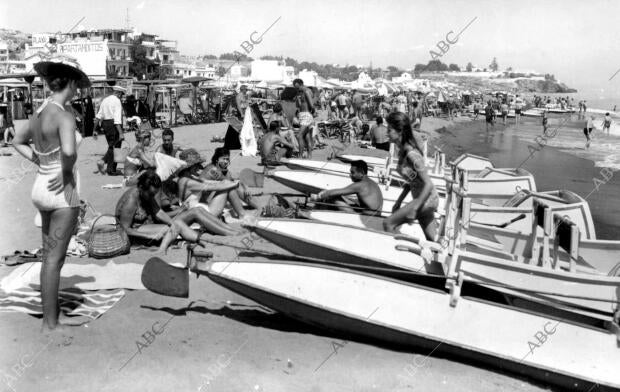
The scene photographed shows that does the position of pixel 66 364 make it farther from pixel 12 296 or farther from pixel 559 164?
pixel 559 164

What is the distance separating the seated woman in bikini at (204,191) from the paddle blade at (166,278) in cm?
281

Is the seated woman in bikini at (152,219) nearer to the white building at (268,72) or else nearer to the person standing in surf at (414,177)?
the person standing in surf at (414,177)

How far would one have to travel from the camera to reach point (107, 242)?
247 inches

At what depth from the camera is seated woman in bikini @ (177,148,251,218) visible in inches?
291

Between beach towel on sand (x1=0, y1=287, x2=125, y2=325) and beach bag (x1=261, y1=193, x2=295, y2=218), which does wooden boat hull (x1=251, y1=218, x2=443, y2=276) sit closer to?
beach bag (x1=261, y1=193, x2=295, y2=218)

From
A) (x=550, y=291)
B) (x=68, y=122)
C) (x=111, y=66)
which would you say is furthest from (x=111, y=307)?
(x=111, y=66)

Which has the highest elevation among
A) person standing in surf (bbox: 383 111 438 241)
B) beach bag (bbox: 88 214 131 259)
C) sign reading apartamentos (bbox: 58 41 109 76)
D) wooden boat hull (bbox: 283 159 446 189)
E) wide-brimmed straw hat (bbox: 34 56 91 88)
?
sign reading apartamentos (bbox: 58 41 109 76)

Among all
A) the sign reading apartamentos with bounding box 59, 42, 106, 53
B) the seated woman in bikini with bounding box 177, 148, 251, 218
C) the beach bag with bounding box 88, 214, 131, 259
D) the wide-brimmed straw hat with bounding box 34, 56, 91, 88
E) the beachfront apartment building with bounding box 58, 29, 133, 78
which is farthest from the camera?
the beachfront apartment building with bounding box 58, 29, 133, 78

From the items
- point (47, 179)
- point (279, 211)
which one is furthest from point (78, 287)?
point (279, 211)

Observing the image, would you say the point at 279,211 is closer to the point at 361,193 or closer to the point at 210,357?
the point at 361,193

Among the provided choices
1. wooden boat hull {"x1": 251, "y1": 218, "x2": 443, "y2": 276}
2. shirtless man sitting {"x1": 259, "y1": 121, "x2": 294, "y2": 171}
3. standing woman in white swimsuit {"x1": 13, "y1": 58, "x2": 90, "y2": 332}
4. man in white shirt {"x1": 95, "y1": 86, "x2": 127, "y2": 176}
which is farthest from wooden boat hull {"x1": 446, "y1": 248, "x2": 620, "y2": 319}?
man in white shirt {"x1": 95, "y1": 86, "x2": 127, "y2": 176}

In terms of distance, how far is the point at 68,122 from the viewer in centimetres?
399

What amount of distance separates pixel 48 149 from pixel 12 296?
1.92 m

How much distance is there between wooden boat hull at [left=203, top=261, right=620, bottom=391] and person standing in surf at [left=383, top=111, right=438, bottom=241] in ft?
5.43
